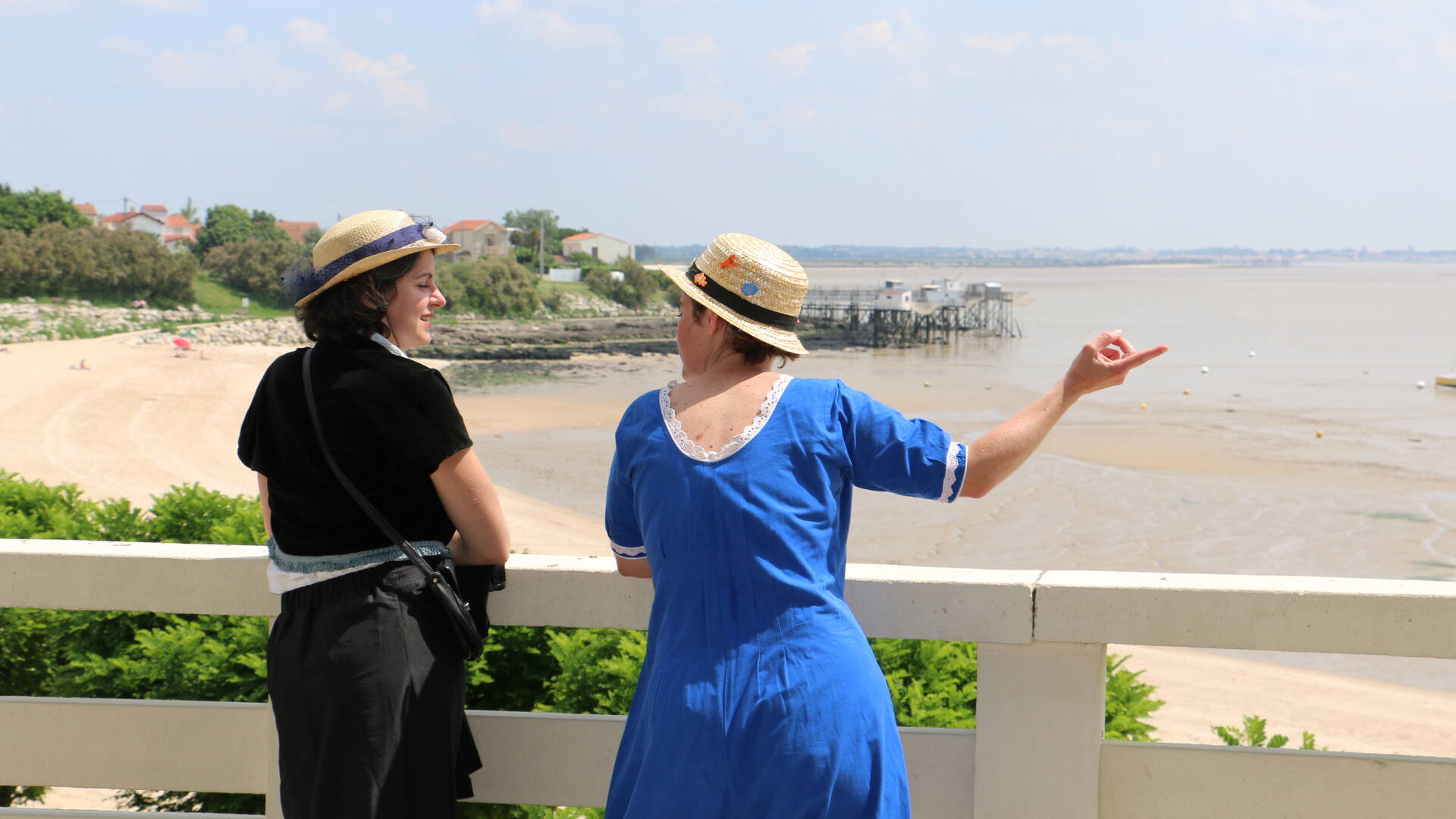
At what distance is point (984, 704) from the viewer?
235cm

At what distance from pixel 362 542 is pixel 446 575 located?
162mm

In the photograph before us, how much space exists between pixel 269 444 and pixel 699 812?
102 cm

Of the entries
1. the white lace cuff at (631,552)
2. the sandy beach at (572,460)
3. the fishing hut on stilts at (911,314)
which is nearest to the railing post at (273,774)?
the white lace cuff at (631,552)

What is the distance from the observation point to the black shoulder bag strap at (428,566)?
2.13 meters

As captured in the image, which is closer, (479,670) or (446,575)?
(446,575)

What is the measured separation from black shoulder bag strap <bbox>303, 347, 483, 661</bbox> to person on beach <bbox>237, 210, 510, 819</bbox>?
16 millimetres

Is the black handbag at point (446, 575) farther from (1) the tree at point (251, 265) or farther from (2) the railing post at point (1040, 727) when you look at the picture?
(1) the tree at point (251, 265)

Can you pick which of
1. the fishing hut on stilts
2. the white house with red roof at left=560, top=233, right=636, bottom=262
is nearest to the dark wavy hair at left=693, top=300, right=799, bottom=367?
the fishing hut on stilts

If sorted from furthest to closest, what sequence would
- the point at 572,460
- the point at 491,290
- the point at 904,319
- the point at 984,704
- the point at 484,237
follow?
the point at 484,237
the point at 491,290
the point at 904,319
the point at 572,460
the point at 984,704

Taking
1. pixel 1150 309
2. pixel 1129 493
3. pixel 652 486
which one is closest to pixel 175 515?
pixel 652 486

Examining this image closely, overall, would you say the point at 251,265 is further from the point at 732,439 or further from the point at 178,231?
the point at 732,439

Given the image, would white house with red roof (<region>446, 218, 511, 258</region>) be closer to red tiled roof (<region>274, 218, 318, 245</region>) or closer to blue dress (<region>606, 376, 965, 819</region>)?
red tiled roof (<region>274, 218, 318, 245</region>)

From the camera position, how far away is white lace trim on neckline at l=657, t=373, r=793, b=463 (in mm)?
1940

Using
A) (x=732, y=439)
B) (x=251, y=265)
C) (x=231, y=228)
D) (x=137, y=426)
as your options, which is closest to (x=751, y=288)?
(x=732, y=439)
